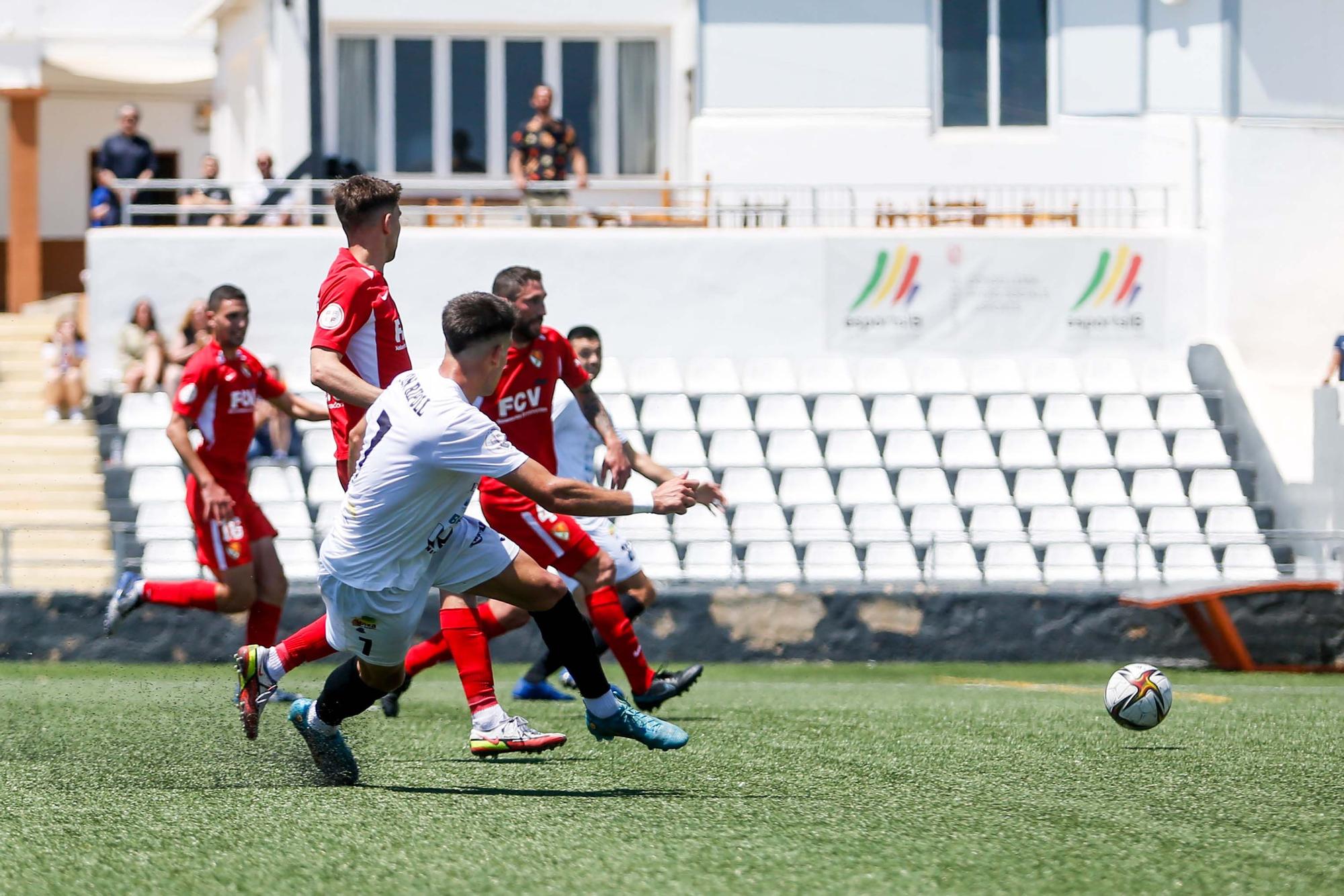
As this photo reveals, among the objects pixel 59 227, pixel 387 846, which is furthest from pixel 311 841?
Answer: pixel 59 227

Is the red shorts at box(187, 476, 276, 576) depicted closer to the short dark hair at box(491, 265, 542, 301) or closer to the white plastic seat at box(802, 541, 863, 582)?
the short dark hair at box(491, 265, 542, 301)

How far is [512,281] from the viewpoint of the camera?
312 inches

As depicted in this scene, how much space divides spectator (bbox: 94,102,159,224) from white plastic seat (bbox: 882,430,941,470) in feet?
27.6

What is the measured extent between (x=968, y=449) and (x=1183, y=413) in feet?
8.13

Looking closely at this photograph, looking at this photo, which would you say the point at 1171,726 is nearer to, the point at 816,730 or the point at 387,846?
the point at 816,730

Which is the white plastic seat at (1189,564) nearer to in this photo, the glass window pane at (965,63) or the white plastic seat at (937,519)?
the white plastic seat at (937,519)

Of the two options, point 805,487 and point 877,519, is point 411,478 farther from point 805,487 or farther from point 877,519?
point 805,487

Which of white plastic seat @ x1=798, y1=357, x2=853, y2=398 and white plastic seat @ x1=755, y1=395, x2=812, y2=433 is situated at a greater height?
white plastic seat @ x1=798, y1=357, x2=853, y2=398

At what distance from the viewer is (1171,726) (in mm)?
8281

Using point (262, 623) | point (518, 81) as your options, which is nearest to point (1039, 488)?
point (262, 623)

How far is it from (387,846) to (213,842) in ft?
1.65

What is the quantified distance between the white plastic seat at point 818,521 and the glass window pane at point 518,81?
29.6 ft

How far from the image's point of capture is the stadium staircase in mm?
13773

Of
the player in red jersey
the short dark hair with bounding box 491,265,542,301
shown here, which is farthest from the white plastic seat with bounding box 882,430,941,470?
the short dark hair with bounding box 491,265,542,301
